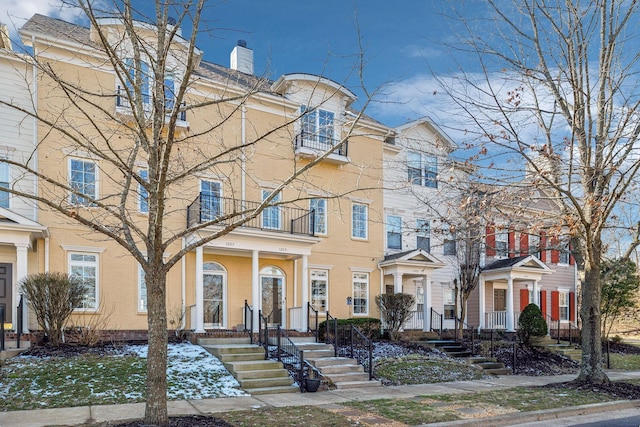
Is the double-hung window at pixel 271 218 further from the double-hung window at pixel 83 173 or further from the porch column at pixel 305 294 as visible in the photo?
the double-hung window at pixel 83 173

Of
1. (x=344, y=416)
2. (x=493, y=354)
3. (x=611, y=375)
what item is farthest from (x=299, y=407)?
(x=611, y=375)

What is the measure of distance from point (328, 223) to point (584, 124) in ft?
34.4

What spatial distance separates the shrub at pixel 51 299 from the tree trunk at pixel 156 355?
7.29 metres

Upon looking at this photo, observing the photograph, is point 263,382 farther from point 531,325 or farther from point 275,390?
point 531,325

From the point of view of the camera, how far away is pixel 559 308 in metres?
27.4

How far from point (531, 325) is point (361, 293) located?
661 centimetres

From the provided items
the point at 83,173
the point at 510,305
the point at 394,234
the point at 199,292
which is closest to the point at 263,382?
the point at 199,292

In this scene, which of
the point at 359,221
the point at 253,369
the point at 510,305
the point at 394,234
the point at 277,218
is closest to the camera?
the point at 253,369

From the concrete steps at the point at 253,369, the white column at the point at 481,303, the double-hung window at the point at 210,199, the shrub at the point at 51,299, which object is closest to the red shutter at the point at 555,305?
the white column at the point at 481,303

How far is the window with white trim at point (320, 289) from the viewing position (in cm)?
2000

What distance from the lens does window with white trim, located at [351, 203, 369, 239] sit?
836 inches

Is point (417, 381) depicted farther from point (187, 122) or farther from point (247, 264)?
point (187, 122)

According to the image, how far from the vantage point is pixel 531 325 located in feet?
68.3

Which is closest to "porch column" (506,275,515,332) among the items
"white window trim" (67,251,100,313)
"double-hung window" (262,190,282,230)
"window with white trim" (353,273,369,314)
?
"window with white trim" (353,273,369,314)
